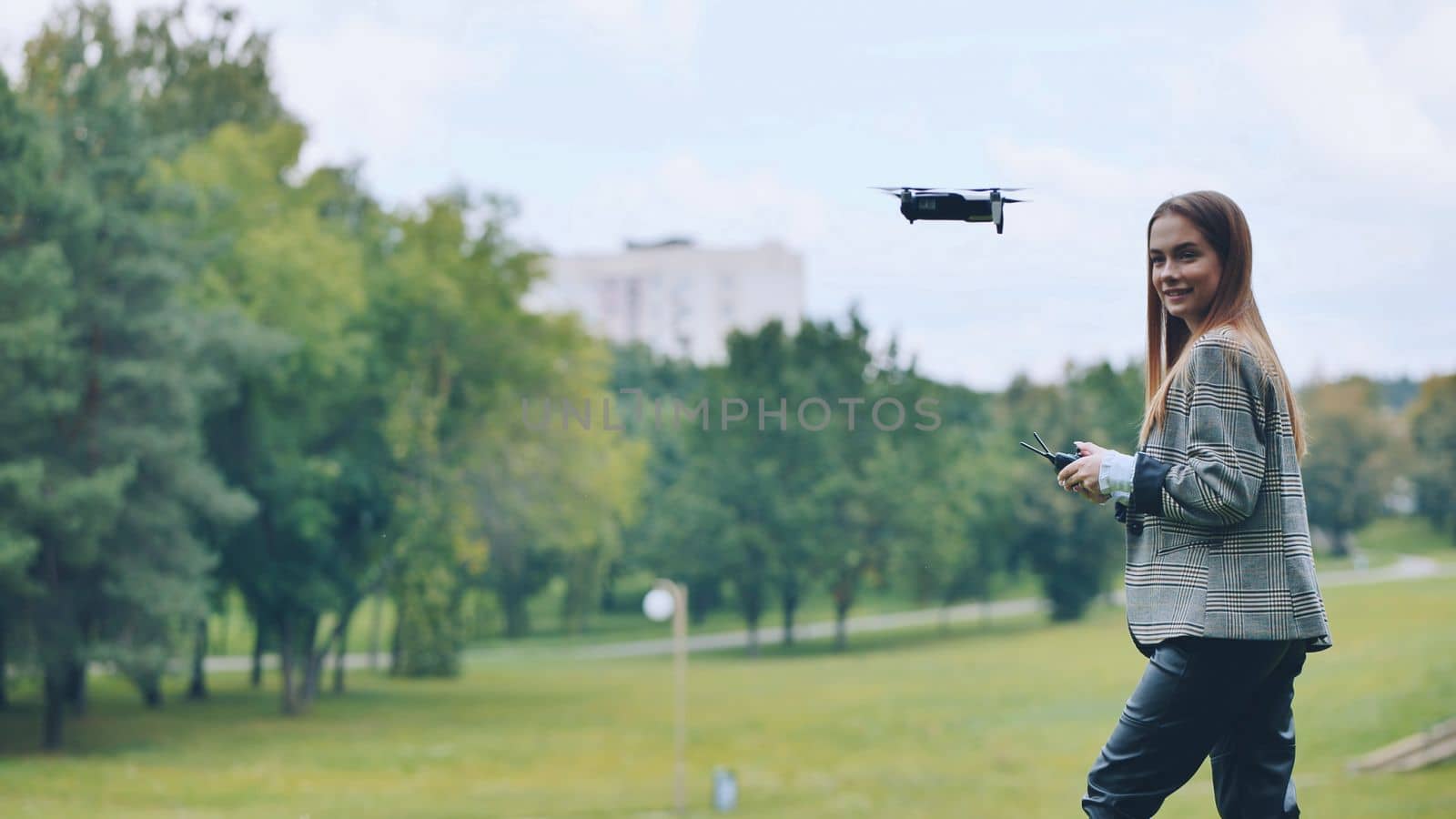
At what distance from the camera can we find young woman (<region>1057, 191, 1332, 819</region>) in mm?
1839

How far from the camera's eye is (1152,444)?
1.93 meters

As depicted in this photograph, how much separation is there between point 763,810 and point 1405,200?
8.91m

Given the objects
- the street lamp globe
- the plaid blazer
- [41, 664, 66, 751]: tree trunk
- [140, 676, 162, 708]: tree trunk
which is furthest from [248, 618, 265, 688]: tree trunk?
the plaid blazer

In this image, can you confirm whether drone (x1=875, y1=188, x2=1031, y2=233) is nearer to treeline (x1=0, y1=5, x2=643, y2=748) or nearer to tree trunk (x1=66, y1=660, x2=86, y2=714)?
treeline (x1=0, y1=5, x2=643, y2=748)

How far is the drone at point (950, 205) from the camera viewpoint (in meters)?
2.14

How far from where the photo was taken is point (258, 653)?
77.3 ft

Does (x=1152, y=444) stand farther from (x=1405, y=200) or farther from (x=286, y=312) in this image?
(x=286, y=312)

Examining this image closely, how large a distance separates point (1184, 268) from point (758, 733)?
21.9 m

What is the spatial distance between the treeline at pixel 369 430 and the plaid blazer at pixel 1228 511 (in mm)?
9629

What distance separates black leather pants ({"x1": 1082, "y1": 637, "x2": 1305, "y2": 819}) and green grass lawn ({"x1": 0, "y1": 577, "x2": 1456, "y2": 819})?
29.7ft

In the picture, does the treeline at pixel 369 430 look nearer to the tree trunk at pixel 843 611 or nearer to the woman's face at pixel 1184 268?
the tree trunk at pixel 843 611

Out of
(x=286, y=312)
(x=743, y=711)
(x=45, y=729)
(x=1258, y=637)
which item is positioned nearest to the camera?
(x=1258, y=637)

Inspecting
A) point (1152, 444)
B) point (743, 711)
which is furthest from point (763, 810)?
point (1152, 444)

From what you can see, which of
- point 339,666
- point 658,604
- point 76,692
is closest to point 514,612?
point 339,666
